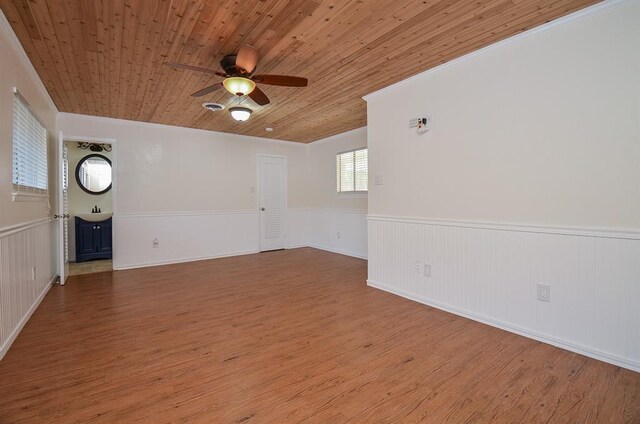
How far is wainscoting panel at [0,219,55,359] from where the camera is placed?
2.32 metres

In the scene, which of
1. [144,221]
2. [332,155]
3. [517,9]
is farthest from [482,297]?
[144,221]

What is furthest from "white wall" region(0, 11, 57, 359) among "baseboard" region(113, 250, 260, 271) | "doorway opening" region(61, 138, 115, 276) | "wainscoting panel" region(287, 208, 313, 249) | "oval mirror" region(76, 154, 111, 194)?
"wainscoting panel" region(287, 208, 313, 249)

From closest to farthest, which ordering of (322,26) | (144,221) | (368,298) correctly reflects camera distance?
1. (322,26)
2. (368,298)
3. (144,221)

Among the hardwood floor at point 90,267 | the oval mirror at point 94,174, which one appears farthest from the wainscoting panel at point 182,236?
the oval mirror at point 94,174

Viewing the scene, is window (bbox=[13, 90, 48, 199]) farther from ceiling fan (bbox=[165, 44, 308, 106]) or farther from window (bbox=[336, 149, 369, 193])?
window (bbox=[336, 149, 369, 193])

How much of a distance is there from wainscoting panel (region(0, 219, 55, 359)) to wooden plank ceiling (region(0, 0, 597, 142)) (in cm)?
161

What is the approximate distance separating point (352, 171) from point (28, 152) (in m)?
4.73

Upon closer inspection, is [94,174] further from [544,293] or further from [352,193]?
[544,293]

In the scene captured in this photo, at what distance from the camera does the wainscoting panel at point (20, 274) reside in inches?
91.5

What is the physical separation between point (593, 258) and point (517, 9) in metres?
1.89

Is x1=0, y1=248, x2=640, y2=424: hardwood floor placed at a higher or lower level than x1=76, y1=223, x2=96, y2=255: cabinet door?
lower

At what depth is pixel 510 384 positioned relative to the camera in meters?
1.93

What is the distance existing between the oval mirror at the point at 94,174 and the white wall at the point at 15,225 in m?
2.70

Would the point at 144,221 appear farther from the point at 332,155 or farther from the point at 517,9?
the point at 517,9
